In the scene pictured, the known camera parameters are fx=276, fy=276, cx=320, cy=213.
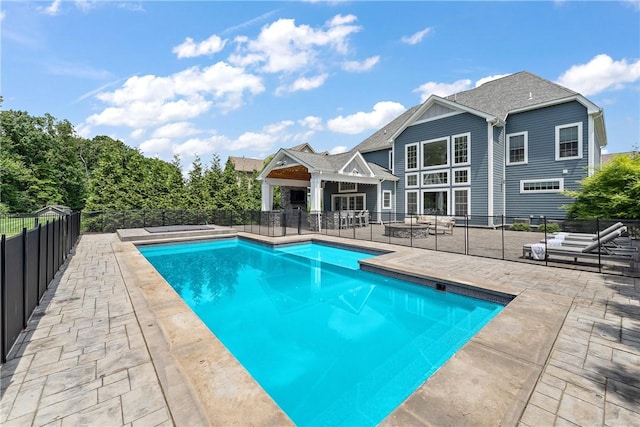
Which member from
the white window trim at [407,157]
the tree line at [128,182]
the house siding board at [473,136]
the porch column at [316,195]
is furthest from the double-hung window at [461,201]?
the porch column at [316,195]

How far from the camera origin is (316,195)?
14.8m

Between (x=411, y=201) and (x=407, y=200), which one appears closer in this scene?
(x=411, y=201)

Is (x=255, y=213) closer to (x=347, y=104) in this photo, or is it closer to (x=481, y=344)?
(x=347, y=104)

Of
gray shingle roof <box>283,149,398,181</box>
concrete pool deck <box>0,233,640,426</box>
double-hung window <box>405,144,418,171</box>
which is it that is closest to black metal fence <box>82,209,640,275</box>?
gray shingle roof <box>283,149,398,181</box>

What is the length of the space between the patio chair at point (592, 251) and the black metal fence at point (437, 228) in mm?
33

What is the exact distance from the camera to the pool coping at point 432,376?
2.06 meters

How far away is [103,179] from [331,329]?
1777cm

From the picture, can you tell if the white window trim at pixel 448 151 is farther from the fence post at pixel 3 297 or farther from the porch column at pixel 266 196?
the fence post at pixel 3 297

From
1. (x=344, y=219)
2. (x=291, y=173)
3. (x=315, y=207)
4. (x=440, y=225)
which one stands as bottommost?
(x=440, y=225)

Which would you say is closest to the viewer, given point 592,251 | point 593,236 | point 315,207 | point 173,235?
point 592,251

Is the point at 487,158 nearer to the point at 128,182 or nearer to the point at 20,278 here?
the point at 20,278

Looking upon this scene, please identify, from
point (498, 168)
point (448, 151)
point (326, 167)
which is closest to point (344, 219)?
point (326, 167)

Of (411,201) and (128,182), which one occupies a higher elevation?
(128,182)

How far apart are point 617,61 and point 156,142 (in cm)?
4415
